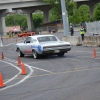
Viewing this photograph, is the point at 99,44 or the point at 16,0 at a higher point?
the point at 16,0

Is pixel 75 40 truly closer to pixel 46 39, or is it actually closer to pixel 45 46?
pixel 46 39

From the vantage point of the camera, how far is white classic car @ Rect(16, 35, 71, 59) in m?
23.6

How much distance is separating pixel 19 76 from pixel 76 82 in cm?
Answer: 412

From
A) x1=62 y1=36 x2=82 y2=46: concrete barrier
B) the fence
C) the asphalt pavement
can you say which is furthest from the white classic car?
the fence

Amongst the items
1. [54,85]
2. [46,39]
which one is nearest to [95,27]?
[46,39]

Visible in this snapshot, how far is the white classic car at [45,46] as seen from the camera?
23562 millimetres

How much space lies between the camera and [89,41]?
33875 mm

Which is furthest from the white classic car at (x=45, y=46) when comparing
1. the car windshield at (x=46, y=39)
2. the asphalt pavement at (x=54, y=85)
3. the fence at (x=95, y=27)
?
the fence at (x=95, y=27)

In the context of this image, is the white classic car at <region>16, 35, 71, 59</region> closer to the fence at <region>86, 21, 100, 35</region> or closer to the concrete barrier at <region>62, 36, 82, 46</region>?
the concrete barrier at <region>62, 36, 82, 46</region>

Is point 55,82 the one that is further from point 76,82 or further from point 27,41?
point 27,41

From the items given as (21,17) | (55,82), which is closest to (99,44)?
(55,82)

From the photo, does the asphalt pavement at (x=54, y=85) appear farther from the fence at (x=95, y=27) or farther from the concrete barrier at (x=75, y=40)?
the fence at (x=95, y=27)

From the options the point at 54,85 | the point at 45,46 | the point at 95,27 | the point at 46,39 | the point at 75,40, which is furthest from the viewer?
the point at 95,27

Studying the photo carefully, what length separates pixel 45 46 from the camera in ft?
77.0
